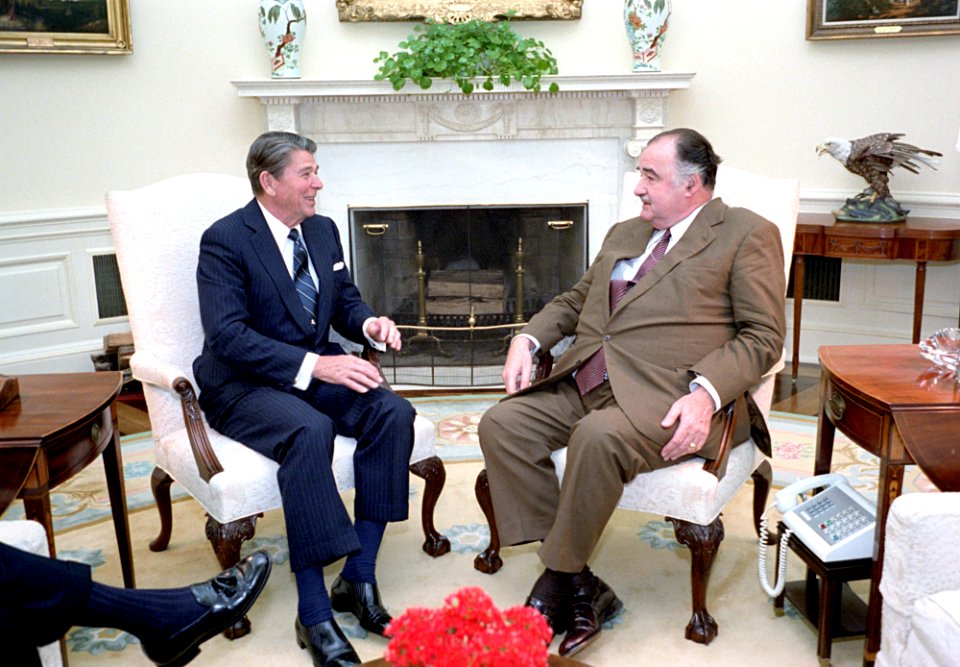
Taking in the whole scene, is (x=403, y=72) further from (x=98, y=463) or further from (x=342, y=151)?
(x=98, y=463)

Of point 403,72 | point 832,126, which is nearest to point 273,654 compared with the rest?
point 403,72

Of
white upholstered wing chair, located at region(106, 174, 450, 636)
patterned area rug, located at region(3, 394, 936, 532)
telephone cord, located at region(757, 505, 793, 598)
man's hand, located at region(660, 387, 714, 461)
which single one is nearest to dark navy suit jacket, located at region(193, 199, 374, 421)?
white upholstered wing chair, located at region(106, 174, 450, 636)

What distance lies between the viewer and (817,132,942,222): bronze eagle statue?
4395 mm

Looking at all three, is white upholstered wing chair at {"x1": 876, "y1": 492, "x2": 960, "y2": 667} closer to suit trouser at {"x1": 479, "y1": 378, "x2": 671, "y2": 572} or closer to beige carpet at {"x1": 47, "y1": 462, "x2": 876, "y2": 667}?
beige carpet at {"x1": 47, "y1": 462, "x2": 876, "y2": 667}

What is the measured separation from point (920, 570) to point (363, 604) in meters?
1.38

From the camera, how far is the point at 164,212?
9.53ft

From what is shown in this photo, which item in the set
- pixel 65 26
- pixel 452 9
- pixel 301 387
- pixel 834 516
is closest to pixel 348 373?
pixel 301 387

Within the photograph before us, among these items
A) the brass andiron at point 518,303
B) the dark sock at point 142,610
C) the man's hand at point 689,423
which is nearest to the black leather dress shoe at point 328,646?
the dark sock at point 142,610

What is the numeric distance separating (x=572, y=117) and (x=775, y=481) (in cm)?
234

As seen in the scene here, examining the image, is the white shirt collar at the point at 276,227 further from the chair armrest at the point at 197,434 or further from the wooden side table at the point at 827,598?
the wooden side table at the point at 827,598

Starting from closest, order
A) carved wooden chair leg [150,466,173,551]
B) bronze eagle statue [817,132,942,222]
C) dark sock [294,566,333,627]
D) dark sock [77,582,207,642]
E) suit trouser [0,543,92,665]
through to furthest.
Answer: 1. suit trouser [0,543,92,665]
2. dark sock [77,582,207,642]
3. dark sock [294,566,333,627]
4. carved wooden chair leg [150,466,173,551]
5. bronze eagle statue [817,132,942,222]

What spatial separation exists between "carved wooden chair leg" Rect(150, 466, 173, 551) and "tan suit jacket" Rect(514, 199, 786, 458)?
1.22 m

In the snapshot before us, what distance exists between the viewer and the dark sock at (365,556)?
264cm

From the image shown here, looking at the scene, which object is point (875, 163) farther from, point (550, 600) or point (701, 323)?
point (550, 600)
